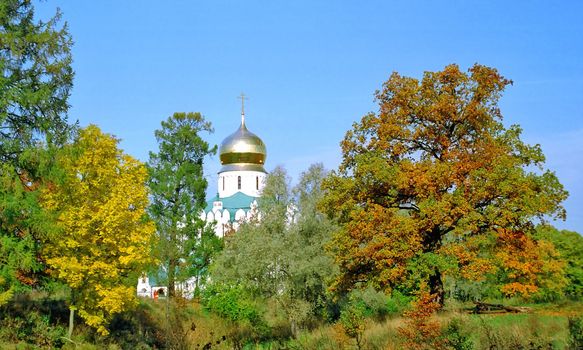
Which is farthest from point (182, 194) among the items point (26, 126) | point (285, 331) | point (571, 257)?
point (571, 257)

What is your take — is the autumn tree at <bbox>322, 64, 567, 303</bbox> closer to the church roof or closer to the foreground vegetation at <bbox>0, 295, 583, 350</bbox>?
the foreground vegetation at <bbox>0, 295, 583, 350</bbox>

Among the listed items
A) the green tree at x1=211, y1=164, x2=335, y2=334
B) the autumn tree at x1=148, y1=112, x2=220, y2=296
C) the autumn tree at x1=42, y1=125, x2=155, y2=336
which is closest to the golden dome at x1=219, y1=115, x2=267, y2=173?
the autumn tree at x1=148, y1=112, x2=220, y2=296

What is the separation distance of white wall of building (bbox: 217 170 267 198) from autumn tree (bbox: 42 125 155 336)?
55.6 m

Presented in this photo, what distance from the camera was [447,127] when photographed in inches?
962

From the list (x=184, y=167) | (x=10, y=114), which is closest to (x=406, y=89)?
(x=10, y=114)

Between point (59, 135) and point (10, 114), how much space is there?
1.61 metres

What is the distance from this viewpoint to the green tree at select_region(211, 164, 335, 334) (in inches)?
1126

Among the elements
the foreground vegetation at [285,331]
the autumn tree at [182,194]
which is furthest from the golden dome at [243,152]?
the foreground vegetation at [285,331]

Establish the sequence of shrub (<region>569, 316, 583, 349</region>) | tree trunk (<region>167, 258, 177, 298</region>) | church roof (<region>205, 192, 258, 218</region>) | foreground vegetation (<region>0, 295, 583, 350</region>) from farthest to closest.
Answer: church roof (<region>205, 192, 258, 218</region>)
tree trunk (<region>167, 258, 177, 298</region>)
foreground vegetation (<region>0, 295, 583, 350</region>)
shrub (<region>569, 316, 583, 349</region>)

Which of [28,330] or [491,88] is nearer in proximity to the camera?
[28,330]

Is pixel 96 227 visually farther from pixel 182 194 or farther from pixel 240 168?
pixel 240 168

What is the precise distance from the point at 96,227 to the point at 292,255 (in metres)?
9.10

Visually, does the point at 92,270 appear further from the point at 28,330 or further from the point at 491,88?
the point at 491,88

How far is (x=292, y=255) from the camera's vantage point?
93.1ft
